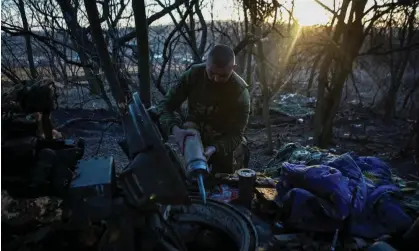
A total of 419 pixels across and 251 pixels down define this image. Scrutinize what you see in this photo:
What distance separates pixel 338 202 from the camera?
9.63 feet

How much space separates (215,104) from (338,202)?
1.75m

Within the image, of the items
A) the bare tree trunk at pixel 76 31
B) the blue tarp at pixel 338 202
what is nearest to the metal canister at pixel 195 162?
the blue tarp at pixel 338 202

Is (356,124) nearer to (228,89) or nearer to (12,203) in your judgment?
(228,89)

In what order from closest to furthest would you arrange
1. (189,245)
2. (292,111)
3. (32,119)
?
(32,119) → (189,245) → (292,111)

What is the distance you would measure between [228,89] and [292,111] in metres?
12.5

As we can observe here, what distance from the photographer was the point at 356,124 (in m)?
14.0

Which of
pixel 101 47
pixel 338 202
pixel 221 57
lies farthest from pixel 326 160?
pixel 101 47

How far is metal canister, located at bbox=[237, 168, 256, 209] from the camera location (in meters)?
3.00

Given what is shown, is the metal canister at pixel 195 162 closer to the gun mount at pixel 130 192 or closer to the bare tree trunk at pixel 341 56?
the gun mount at pixel 130 192

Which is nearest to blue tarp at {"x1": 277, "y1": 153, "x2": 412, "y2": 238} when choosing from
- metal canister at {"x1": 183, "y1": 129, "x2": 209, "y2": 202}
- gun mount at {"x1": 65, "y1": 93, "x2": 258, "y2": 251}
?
metal canister at {"x1": 183, "y1": 129, "x2": 209, "y2": 202}

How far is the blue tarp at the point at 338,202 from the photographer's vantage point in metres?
2.93

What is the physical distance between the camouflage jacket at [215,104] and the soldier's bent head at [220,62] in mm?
327

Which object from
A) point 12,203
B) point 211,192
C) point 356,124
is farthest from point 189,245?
point 356,124

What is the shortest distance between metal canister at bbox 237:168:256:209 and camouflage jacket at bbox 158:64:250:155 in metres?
0.92
